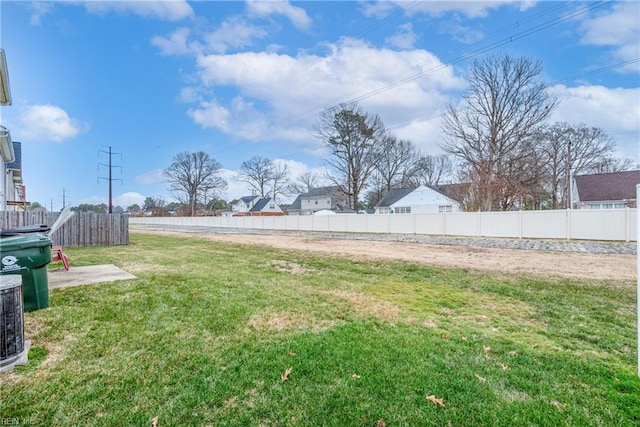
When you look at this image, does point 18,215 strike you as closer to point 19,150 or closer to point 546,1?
point 19,150

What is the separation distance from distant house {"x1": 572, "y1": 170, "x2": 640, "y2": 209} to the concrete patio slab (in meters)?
34.4

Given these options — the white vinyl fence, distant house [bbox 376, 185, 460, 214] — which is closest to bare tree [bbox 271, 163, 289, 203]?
distant house [bbox 376, 185, 460, 214]

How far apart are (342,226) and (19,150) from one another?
21.8 meters

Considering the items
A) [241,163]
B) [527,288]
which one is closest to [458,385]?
[527,288]

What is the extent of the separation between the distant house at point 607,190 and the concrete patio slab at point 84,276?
34.4 meters

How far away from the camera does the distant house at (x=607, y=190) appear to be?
84.2ft

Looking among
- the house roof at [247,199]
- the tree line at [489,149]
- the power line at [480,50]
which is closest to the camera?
the power line at [480,50]

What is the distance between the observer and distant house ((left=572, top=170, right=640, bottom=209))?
25672 millimetres

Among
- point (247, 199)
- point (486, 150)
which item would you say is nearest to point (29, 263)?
point (486, 150)

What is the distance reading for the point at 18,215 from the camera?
36.2 feet

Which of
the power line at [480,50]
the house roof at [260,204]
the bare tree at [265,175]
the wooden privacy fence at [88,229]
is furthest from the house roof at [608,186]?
the house roof at [260,204]

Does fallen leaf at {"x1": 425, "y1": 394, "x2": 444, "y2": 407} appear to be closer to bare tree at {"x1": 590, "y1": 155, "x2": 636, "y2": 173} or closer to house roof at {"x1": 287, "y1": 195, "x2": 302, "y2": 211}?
bare tree at {"x1": 590, "y1": 155, "x2": 636, "y2": 173}

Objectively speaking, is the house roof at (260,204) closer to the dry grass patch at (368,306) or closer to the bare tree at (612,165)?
the bare tree at (612,165)

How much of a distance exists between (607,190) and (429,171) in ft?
65.7
